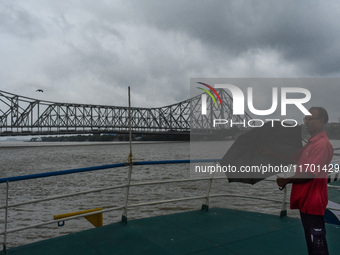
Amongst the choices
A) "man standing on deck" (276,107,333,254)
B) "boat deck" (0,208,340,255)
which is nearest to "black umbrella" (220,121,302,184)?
"man standing on deck" (276,107,333,254)

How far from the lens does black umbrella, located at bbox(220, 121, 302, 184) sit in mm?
2242

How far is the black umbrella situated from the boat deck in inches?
43.7

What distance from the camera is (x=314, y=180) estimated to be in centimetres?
193

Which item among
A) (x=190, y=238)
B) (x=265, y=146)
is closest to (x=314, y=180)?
(x=265, y=146)

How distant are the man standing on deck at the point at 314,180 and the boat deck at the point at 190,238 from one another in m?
1.07

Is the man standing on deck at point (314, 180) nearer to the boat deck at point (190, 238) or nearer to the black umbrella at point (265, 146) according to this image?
the black umbrella at point (265, 146)

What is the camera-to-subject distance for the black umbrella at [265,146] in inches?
88.3

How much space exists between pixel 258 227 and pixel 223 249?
2.73 ft

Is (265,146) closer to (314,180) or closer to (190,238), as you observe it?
(314,180)

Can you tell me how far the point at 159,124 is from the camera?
9512 centimetres

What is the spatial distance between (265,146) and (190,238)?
5.23 feet

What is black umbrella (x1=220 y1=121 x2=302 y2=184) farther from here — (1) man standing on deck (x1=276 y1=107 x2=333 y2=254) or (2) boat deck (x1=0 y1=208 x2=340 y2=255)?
(2) boat deck (x1=0 y1=208 x2=340 y2=255)

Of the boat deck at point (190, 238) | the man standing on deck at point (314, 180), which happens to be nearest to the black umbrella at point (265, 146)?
the man standing on deck at point (314, 180)

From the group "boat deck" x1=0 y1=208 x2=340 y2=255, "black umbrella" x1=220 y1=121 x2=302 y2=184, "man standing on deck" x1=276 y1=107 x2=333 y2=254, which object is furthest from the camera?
"boat deck" x1=0 y1=208 x2=340 y2=255
